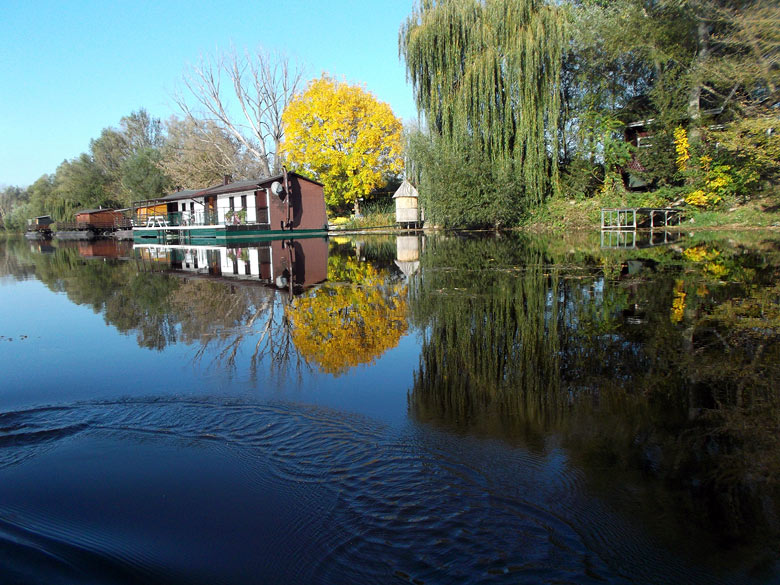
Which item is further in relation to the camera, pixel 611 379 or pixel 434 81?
pixel 434 81

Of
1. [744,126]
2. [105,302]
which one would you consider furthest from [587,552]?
[744,126]

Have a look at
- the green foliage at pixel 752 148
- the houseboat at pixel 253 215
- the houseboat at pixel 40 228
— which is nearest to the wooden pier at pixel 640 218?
the green foliage at pixel 752 148

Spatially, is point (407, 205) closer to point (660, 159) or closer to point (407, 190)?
point (407, 190)

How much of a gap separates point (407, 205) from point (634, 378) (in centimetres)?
3253

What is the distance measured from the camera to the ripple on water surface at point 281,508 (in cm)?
247

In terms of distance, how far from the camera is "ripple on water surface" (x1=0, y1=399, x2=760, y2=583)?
2475 millimetres

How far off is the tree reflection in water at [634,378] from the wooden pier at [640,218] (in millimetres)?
16918

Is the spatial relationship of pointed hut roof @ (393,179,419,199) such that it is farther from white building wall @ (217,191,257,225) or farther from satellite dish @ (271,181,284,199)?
white building wall @ (217,191,257,225)

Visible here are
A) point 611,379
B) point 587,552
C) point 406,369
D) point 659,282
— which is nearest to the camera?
point 587,552

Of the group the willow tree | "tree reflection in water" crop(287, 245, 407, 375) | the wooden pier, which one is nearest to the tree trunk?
the wooden pier

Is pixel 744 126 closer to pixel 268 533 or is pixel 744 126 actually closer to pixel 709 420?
pixel 709 420

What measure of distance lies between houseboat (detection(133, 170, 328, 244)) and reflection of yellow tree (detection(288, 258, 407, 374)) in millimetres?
21260

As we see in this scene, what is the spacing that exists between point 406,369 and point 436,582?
3.01 metres

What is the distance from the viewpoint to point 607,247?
17.3 meters
